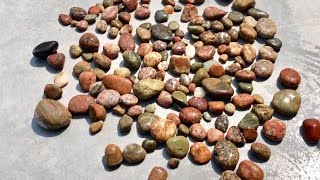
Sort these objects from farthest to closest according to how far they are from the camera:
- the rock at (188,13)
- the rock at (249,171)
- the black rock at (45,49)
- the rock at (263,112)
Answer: the rock at (188,13) < the black rock at (45,49) < the rock at (263,112) < the rock at (249,171)

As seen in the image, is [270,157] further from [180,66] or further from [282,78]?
[180,66]

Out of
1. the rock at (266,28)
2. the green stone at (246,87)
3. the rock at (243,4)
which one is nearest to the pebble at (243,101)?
the green stone at (246,87)

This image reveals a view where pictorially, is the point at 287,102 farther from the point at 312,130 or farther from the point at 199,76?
the point at 199,76

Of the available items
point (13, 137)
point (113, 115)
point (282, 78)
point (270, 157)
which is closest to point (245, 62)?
point (282, 78)

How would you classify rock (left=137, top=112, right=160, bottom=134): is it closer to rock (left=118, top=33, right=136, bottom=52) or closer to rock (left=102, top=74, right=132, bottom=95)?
rock (left=102, top=74, right=132, bottom=95)

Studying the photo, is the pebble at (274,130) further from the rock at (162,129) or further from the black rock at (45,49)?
the black rock at (45,49)
